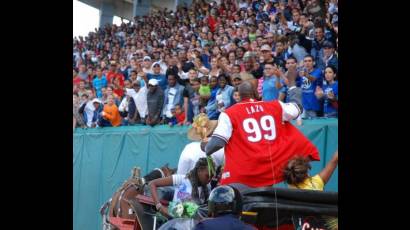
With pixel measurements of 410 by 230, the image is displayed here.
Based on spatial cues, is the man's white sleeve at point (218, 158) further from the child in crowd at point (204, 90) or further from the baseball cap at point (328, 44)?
the child in crowd at point (204, 90)

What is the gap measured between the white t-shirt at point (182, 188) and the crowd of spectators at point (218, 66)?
56.7 inches

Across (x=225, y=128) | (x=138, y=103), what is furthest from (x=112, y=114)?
(x=225, y=128)

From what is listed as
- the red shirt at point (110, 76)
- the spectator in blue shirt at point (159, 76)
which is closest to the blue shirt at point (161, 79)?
the spectator in blue shirt at point (159, 76)

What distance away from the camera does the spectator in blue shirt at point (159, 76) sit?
41.9ft

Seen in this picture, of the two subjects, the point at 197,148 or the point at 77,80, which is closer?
the point at 197,148

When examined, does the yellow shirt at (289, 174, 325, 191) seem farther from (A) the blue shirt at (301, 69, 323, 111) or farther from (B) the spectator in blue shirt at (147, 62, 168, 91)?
(B) the spectator in blue shirt at (147, 62, 168, 91)

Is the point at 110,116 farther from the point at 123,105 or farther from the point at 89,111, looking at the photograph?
the point at 89,111

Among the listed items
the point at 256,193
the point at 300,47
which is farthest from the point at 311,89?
the point at 256,193

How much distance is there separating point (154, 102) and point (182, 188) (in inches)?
171

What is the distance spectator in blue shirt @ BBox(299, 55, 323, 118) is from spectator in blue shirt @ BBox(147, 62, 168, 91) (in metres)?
3.99

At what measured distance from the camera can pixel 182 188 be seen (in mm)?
8250
